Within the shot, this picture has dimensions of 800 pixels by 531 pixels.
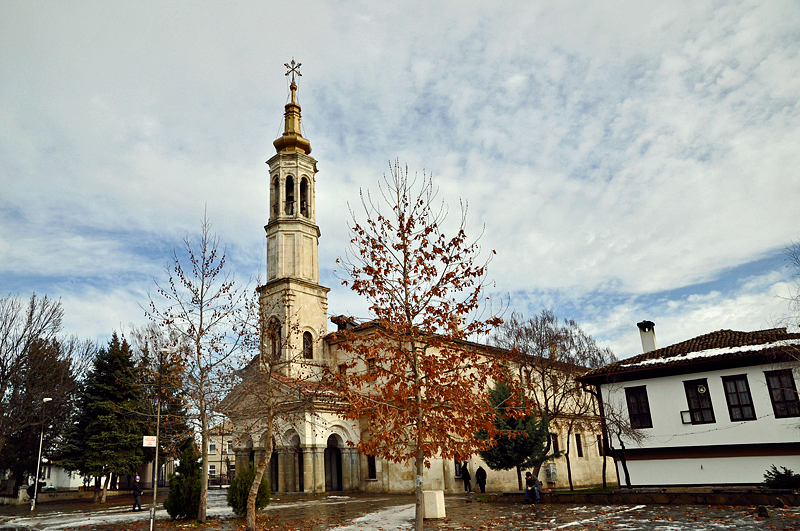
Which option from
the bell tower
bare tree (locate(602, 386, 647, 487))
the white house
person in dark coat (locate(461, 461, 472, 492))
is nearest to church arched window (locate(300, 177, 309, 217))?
the bell tower

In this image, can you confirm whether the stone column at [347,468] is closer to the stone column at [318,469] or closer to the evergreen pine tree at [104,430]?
the stone column at [318,469]

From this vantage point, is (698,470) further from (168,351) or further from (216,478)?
(216,478)

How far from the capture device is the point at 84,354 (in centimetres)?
4166

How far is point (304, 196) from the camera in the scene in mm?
37656

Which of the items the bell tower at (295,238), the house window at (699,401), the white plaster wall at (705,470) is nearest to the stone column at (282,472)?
the bell tower at (295,238)

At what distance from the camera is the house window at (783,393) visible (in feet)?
69.2

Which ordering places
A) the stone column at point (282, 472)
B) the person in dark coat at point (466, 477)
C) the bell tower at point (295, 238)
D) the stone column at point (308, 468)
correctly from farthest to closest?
the bell tower at point (295, 238) → the stone column at point (282, 472) → the person in dark coat at point (466, 477) → the stone column at point (308, 468)

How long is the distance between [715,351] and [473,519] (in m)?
13.1

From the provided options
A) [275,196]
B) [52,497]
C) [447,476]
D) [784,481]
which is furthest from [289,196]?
[784,481]

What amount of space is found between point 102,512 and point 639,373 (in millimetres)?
24448

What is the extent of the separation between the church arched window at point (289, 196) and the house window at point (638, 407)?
23.5 meters

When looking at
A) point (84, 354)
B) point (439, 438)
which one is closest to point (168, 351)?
point (439, 438)

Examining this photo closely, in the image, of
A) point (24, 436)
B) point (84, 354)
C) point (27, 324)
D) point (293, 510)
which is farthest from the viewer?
point (84, 354)

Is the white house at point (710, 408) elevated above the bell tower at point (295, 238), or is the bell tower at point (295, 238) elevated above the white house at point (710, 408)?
the bell tower at point (295, 238)
